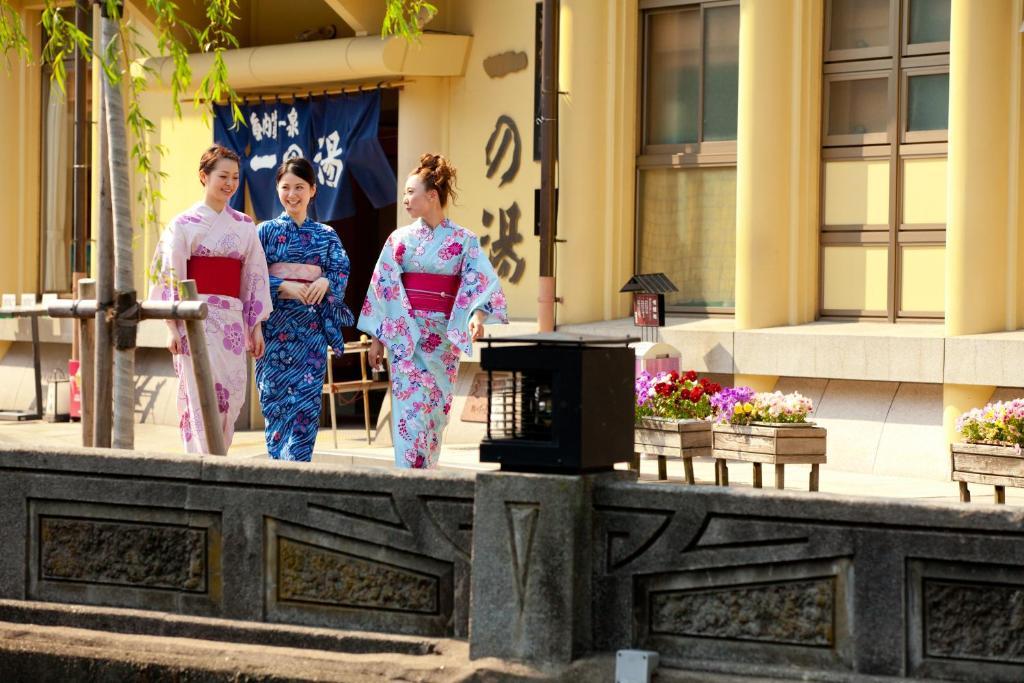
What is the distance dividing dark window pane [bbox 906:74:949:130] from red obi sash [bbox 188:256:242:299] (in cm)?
616

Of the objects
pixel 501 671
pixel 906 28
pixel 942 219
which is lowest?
pixel 501 671

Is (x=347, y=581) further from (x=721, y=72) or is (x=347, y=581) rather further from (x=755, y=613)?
(x=721, y=72)

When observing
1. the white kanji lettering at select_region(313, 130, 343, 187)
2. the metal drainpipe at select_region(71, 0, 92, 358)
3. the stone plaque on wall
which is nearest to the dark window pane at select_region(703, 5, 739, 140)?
the white kanji lettering at select_region(313, 130, 343, 187)

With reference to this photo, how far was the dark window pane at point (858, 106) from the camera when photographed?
42.9 ft

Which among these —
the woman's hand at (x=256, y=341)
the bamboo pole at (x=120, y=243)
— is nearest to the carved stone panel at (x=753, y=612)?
the bamboo pole at (x=120, y=243)

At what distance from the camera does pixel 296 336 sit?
9.30 meters

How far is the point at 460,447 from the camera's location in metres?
14.4

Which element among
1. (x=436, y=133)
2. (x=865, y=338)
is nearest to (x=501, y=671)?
(x=865, y=338)

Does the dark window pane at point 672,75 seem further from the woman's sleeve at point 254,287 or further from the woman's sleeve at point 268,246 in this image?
the woman's sleeve at point 254,287

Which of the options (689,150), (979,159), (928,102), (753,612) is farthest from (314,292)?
(928,102)

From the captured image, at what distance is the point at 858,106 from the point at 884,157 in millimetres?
487

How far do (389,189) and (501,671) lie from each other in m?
10.3

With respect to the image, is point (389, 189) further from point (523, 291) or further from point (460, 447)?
point (460, 447)

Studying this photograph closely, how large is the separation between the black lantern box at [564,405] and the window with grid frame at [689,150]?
793 cm
